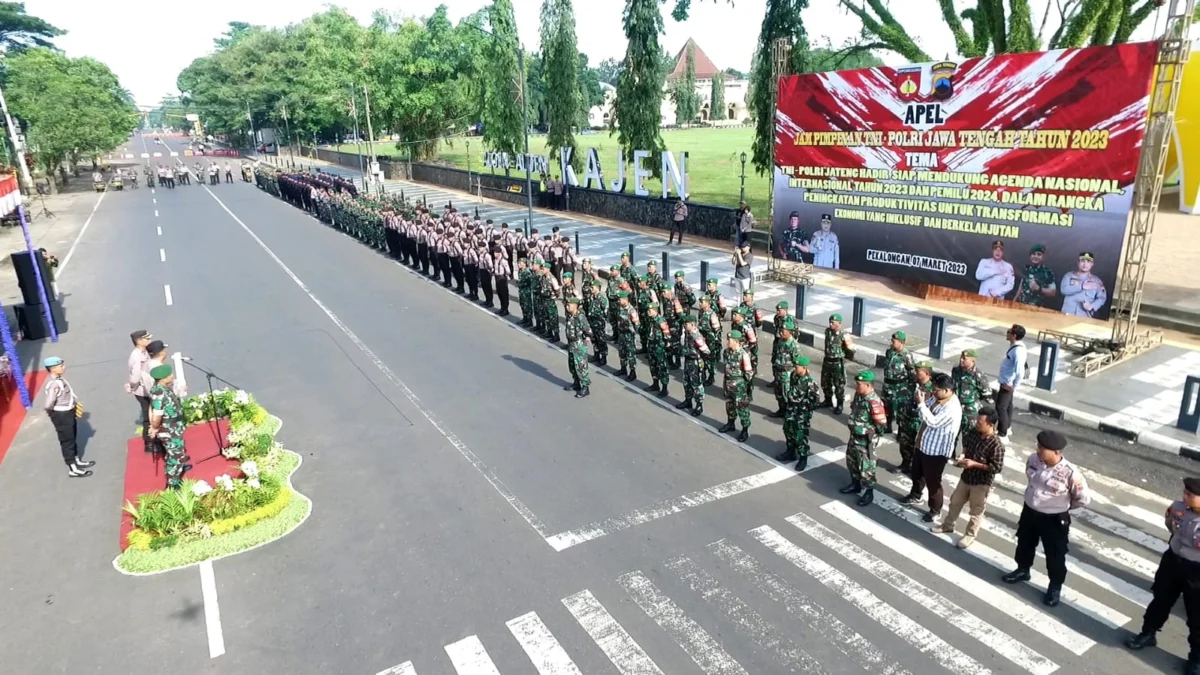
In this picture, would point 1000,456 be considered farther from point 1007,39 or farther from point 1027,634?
point 1007,39

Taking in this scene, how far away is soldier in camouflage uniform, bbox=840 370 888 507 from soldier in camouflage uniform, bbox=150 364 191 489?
752 centimetres

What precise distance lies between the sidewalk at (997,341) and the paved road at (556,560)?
68 cm

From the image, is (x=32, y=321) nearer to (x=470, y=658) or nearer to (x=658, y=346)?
(x=658, y=346)

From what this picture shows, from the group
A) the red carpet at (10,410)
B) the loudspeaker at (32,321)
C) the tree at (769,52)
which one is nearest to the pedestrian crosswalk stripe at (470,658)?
the red carpet at (10,410)

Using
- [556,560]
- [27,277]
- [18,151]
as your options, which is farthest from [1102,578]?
[18,151]

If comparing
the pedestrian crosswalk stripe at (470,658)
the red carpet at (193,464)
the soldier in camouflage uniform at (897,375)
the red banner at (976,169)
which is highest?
the red banner at (976,169)

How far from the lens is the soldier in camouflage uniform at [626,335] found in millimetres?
11391

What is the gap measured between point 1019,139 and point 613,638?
456 inches

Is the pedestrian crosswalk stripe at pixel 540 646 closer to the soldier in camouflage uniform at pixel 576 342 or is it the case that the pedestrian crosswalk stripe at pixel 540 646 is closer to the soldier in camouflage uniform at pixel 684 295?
the soldier in camouflage uniform at pixel 576 342

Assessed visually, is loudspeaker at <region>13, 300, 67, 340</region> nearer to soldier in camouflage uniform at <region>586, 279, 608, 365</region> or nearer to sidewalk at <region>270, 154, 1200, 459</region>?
soldier in camouflage uniform at <region>586, 279, 608, 365</region>

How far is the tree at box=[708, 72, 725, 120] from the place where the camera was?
118 metres

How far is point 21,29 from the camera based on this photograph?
62.5m

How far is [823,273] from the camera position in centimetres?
1902

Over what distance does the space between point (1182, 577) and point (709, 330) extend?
6498 mm
